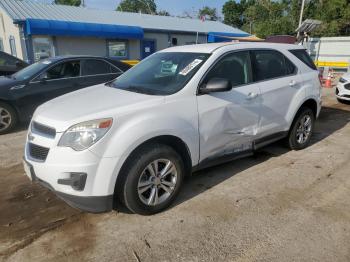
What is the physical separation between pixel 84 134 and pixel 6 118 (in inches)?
175

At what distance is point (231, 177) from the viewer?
14.1ft

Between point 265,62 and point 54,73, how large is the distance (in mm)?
4521

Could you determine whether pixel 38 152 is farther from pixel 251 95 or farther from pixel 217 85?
pixel 251 95

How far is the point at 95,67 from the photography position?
24.1 feet

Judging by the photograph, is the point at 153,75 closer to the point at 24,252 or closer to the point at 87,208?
the point at 87,208

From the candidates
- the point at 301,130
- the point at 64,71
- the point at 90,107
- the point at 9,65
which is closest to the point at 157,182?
the point at 90,107

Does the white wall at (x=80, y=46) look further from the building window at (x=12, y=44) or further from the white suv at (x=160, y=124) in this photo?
the white suv at (x=160, y=124)

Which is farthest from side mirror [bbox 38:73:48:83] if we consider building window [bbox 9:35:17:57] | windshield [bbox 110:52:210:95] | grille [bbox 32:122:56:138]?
building window [bbox 9:35:17:57]

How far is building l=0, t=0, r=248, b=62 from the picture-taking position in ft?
53.1

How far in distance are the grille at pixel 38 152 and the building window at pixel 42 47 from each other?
581 inches

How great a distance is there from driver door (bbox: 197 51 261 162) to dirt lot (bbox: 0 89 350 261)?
529 millimetres

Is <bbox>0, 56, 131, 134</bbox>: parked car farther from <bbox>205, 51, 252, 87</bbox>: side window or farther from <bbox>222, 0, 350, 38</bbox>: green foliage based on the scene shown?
<bbox>222, 0, 350, 38</bbox>: green foliage

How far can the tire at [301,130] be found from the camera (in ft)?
16.8

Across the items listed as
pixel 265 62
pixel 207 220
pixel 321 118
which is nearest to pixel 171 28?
pixel 321 118
